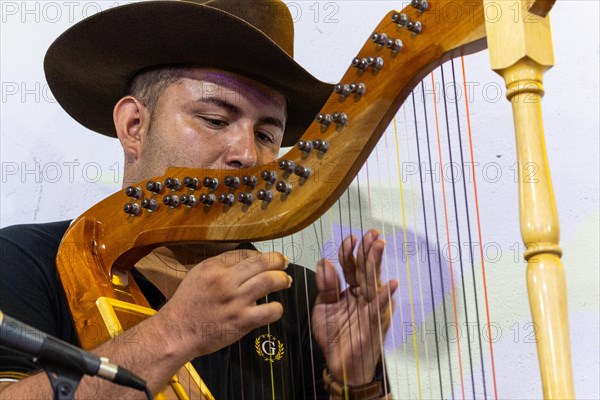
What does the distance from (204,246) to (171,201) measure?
174 millimetres

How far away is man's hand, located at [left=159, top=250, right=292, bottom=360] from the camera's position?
1080 millimetres

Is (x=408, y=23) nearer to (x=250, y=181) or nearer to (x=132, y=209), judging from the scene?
(x=250, y=181)

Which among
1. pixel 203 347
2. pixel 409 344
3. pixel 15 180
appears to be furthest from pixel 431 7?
pixel 15 180

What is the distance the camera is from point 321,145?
1.06 meters

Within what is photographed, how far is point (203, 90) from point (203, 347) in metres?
0.53

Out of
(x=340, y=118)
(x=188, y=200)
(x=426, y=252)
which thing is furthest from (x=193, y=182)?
(x=426, y=252)

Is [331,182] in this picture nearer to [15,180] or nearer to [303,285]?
[303,285]

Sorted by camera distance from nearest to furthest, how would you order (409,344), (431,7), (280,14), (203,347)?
(431,7) → (203,347) → (280,14) → (409,344)

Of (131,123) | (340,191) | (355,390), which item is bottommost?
(355,390)

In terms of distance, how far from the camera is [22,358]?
3.90 ft

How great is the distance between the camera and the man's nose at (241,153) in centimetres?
144

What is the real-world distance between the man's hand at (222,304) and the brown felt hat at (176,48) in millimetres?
462

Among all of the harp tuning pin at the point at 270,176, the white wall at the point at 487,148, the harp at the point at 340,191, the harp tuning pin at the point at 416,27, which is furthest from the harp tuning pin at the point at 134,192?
the white wall at the point at 487,148

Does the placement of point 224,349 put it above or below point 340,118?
below
